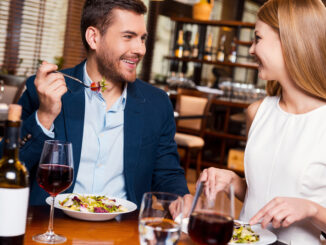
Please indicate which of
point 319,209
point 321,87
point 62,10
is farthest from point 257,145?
point 62,10

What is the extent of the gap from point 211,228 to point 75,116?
3.52 ft

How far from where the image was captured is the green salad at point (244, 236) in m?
1.19

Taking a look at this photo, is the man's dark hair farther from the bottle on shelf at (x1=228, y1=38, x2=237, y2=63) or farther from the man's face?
the bottle on shelf at (x1=228, y1=38, x2=237, y2=63)

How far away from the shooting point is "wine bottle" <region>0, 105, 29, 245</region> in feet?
2.99

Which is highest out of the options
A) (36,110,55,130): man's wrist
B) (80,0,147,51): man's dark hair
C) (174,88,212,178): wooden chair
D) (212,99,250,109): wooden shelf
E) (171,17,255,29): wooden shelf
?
(171,17,255,29): wooden shelf

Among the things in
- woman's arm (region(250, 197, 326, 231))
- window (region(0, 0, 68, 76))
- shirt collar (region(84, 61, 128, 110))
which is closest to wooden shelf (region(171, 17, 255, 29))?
window (region(0, 0, 68, 76))

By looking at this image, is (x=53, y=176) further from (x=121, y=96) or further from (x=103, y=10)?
(x=103, y=10)

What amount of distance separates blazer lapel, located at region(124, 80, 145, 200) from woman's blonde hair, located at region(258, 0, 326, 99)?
0.65m

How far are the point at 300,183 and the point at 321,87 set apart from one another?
1.06ft

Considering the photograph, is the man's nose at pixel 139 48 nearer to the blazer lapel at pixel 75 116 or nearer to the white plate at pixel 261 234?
the blazer lapel at pixel 75 116

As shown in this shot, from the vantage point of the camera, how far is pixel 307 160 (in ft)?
5.24

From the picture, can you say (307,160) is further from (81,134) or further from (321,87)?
(81,134)

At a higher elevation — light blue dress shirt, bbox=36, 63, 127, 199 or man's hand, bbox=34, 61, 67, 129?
man's hand, bbox=34, 61, 67, 129

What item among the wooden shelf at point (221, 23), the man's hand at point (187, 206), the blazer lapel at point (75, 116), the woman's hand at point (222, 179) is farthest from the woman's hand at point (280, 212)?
the wooden shelf at point (221, 23)
